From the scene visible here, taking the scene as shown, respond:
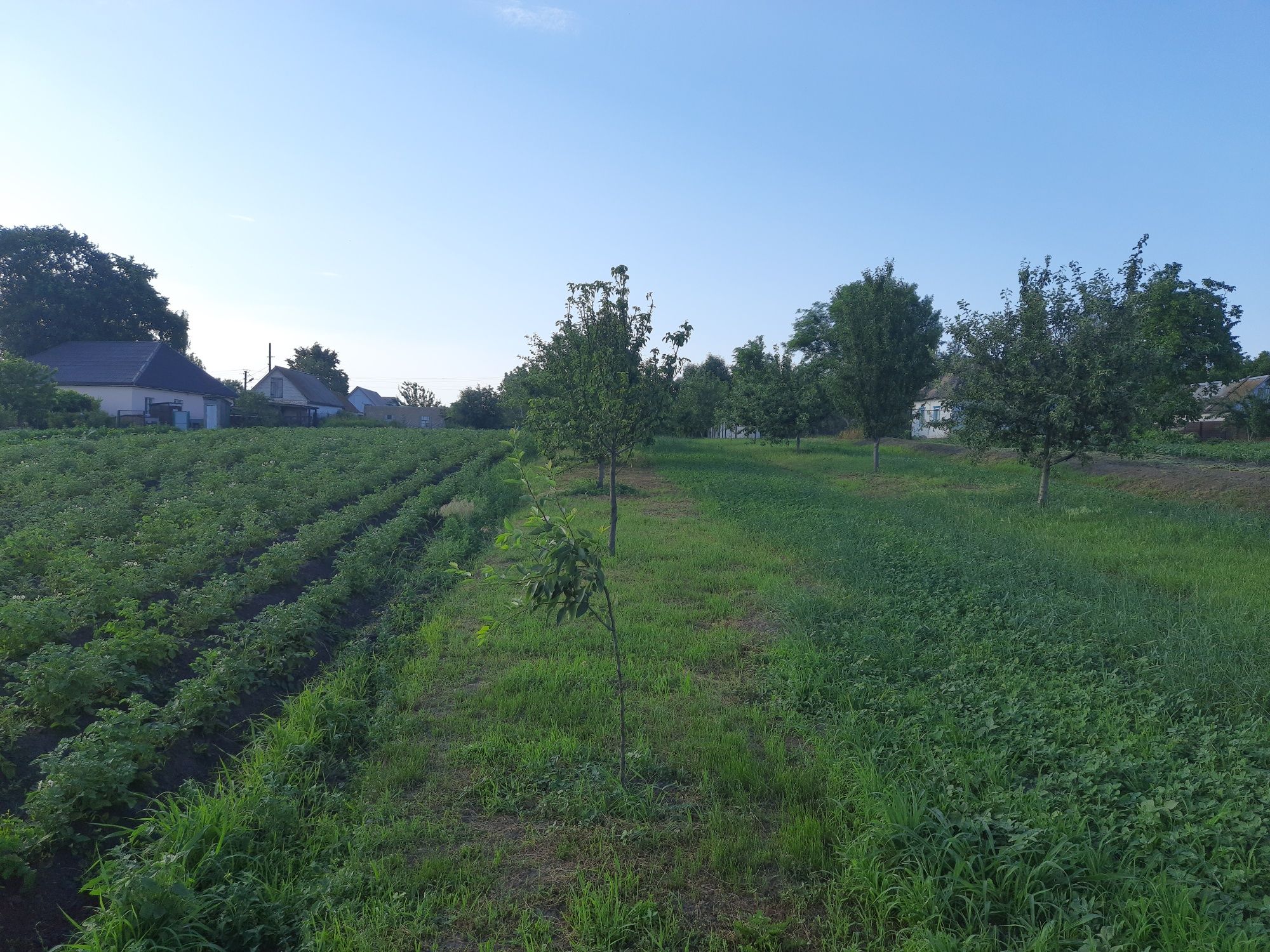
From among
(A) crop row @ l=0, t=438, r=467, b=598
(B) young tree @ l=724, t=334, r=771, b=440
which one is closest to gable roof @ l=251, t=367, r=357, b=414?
(B) young tree @ l=724, t=334, r=771, b=440

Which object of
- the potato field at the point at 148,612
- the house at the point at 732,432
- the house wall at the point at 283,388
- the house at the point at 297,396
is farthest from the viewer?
the house wall at the point at 283,388

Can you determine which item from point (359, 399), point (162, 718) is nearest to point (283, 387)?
point (359, 399)

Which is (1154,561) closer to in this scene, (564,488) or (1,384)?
(564,488)

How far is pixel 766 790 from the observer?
4270mm

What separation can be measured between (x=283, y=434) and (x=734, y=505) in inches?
992

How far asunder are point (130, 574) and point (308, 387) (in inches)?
2553

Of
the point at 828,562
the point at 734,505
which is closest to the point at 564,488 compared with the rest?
the point at 734,505

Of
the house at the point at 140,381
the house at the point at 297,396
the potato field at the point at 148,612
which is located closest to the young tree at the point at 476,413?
the house at the point at 297,396

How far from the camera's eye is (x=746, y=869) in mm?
3543

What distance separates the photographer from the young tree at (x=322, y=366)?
87625mm

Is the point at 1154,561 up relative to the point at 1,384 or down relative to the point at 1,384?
down

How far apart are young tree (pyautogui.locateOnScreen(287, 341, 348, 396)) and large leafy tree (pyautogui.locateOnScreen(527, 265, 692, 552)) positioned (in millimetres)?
80834

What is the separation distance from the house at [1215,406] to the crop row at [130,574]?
36671 mm

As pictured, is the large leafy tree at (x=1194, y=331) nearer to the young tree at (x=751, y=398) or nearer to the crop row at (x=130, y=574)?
the young tree at (x=751, y=398)
